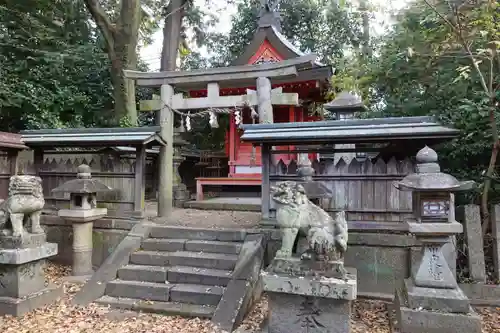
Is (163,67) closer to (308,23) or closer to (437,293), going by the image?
(308,23)

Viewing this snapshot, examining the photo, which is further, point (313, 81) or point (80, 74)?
point (80, 74)

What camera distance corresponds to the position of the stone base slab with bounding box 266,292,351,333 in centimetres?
405

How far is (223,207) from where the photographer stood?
10086 millimetres

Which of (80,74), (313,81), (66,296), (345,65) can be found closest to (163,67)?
(80,74)

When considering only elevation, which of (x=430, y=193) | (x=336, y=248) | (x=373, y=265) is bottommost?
(x=373, y=265)

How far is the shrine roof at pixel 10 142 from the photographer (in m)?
7.46

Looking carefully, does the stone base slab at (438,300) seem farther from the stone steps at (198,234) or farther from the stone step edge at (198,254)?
the stone steps at (198,234)

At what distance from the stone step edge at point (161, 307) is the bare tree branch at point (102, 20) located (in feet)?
29.1

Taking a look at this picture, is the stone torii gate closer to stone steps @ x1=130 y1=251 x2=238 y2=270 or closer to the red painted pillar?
stone steps @ x1=130 y1=251 x2=238 y2=270

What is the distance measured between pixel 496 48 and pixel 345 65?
2952 mm

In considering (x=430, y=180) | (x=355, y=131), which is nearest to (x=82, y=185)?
(x=355, y=131)

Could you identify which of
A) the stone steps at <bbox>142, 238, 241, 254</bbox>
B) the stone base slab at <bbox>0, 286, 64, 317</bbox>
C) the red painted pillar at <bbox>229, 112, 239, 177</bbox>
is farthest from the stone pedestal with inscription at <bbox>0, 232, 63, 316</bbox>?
the red painted pillar at <bbox>229, 112, 239, 177</bbox>

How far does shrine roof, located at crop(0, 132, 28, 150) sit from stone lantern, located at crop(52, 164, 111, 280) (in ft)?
6.52

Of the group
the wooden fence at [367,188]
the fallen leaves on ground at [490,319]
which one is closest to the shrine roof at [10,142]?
the wooden fence at [367,188]
